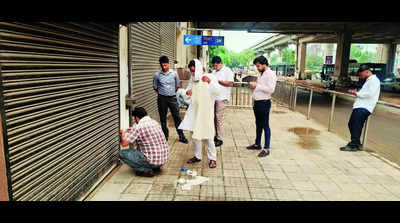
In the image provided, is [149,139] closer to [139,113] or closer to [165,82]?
[139,113]

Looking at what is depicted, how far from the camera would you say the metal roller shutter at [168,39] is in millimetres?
8258

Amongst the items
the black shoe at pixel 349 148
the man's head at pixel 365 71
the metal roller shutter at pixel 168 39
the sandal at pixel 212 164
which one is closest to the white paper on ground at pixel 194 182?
the sandal at pixel 212 164

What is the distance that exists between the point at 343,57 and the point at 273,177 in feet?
76.1

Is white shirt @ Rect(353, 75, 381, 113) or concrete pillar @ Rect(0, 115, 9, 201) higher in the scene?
white shirt @ Rect(353, 75, 381, 113)

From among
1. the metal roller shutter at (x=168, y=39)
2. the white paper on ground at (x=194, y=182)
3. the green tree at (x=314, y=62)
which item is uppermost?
the green tree at (x=314, y=62)

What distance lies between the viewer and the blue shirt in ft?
18.1

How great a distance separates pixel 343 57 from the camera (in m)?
23.5

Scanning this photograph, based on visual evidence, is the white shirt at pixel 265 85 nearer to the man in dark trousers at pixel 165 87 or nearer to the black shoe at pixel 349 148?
the man in dark trousers at pixel 165 87

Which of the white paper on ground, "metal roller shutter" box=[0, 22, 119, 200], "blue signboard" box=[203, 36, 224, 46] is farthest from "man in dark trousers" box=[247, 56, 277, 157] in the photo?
"blue signboard" box=[203, 36, 224, 46]

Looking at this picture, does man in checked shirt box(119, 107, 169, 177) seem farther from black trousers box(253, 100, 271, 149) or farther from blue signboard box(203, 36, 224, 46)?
blue signboard box(203, 36, 224, 46)

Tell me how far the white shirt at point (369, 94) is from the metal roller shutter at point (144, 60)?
14.7ft

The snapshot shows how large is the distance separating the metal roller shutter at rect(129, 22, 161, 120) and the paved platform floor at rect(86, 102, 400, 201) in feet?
4.09
